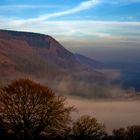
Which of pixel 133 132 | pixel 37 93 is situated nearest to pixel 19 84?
pixel 37 93

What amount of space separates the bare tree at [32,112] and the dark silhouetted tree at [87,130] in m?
11.2

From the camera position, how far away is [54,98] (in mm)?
59062

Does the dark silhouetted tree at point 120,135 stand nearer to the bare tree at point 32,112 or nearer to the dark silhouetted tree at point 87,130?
the dark silhouetted tree at point 87,130

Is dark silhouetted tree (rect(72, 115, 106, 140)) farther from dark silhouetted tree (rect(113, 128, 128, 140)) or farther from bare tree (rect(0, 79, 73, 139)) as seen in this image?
bare tree (rect(0, 79, 73, 139))

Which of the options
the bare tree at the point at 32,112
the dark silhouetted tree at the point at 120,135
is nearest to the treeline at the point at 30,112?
the bare tree at the point at 32,112

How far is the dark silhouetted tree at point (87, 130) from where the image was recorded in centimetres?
6919

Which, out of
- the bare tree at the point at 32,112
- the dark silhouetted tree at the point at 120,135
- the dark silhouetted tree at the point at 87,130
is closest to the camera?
the bare tree at the point at 32,112

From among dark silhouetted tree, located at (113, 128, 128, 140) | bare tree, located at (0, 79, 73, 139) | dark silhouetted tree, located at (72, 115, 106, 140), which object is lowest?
dark silhouetted tree, located at (113, 128, 128, 140)

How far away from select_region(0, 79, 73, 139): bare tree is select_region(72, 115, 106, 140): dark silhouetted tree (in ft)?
36.6

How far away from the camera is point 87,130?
7119 cm

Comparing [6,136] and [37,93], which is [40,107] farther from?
[6,136]

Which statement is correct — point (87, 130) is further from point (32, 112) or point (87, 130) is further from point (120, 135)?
point (32, 112)

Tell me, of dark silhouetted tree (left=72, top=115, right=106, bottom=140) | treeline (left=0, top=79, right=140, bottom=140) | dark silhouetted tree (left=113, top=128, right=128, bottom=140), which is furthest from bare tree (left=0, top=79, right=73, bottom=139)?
dark silhouetted tree (left=113, top=128, right=128, bottom=140)

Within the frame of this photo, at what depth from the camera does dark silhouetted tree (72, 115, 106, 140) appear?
6919cm
